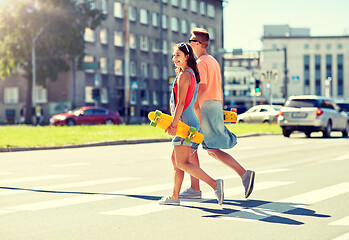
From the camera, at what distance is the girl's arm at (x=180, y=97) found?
7.31m

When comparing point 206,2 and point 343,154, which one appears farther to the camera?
point 206,2

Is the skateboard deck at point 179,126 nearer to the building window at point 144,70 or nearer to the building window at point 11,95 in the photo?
the building window at point 11,95

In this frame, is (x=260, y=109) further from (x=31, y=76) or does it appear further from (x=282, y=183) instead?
(x=282, y=183)

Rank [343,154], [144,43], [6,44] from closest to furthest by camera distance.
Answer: [343,154] < [6,44] < [144,43]

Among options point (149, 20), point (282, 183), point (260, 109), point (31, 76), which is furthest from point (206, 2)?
point (282, 183)

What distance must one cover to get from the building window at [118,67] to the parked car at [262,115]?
26051mm

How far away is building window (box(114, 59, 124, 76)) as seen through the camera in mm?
68438

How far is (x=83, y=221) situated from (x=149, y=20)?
68272 millimetres

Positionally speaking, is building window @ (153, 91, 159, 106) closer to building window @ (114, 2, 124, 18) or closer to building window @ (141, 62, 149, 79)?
building window @ (141, 62, 149, 79)

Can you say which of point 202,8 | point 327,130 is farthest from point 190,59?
point 202,8

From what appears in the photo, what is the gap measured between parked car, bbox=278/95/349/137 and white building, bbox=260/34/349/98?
333 feet

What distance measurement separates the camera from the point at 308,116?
27.6 metres

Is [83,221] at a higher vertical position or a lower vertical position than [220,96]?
lower

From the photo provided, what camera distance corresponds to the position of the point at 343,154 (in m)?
17.4
